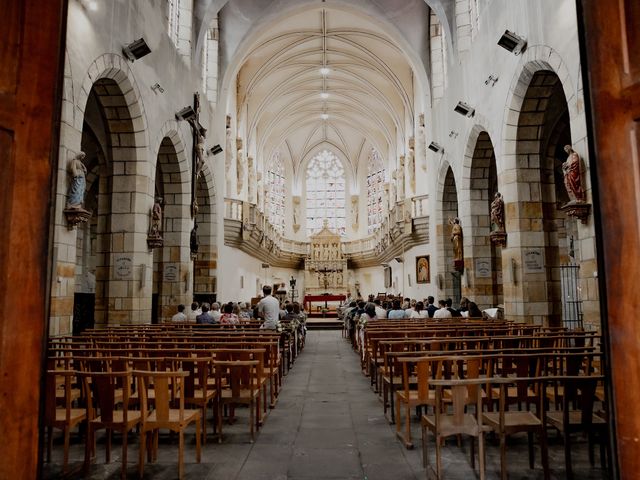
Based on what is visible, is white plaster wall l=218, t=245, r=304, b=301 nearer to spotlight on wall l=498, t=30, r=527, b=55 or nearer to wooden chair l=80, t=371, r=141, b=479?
spotlight on wall l=498, t=30, r=527, b=55

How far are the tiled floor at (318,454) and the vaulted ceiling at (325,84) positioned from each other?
16.2 m

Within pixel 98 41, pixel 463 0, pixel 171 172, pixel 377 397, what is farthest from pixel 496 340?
pixel 463 0

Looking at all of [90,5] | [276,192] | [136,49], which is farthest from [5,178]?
[276,192]

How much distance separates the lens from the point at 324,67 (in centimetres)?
2452

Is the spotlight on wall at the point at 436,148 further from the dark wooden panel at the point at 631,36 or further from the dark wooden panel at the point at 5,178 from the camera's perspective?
the dark wooden panel at the point at 5,178

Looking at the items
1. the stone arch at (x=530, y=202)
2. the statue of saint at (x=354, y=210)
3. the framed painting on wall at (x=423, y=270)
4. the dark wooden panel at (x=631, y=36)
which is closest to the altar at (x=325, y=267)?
the statue of saint at (x=354, y=210)

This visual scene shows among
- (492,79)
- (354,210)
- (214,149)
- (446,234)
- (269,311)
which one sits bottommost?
(269,311)

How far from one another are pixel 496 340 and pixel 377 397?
1.88 metres

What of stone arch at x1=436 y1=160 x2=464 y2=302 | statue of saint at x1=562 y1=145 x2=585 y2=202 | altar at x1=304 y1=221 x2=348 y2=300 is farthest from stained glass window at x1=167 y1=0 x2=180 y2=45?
altar at x1=304 y1=221 x2=348 y2=300

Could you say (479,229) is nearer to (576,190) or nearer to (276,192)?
(576,190)

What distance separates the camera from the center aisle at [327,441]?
13.2ft

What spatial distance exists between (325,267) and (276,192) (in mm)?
6292

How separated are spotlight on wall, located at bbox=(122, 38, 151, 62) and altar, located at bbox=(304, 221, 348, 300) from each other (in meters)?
21.9

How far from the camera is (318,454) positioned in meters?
4.50
